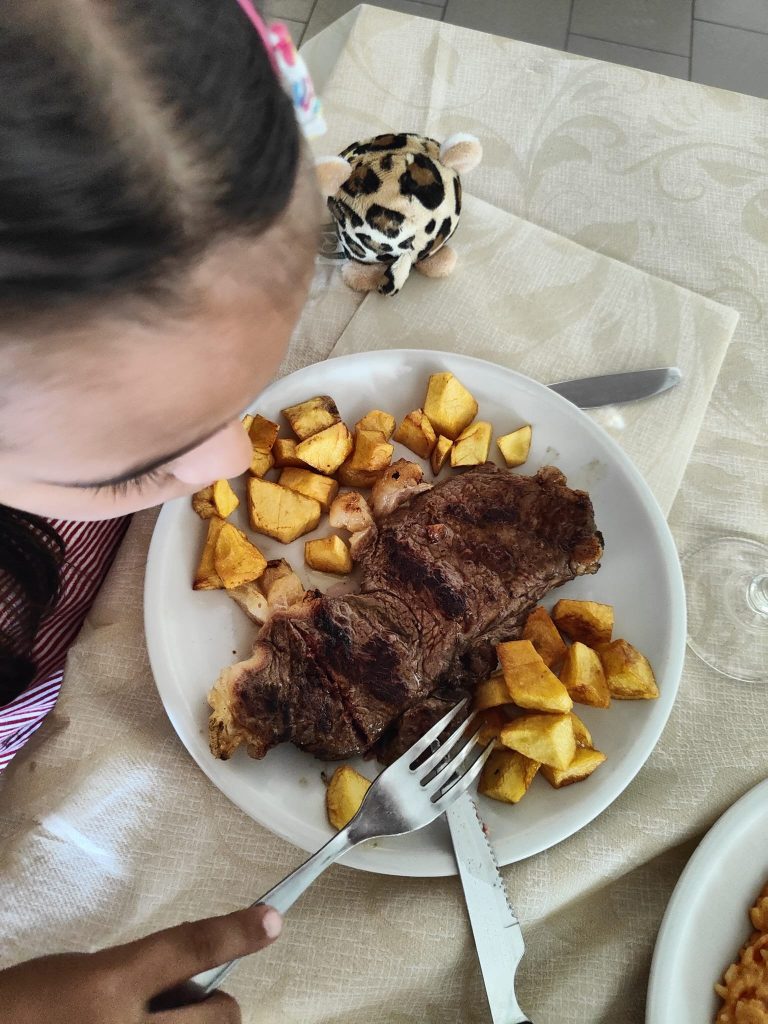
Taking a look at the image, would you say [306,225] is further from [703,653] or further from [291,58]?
[703,653]

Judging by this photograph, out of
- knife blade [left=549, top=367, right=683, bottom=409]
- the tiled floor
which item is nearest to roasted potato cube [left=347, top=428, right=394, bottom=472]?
knife blade [left=549, top=367, right=683, bottom=409]

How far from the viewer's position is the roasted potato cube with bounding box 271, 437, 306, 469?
83 cm

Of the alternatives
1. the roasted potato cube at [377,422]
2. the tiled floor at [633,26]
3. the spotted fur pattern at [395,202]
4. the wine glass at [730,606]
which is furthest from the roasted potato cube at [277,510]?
the tiled floor at [633,26]

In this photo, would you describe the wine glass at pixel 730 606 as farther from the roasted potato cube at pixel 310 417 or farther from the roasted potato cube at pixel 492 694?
the roasted potato cube at pixel 310 417

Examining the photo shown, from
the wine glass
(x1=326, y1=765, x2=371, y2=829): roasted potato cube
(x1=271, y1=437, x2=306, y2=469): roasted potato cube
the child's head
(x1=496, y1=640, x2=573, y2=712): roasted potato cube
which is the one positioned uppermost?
the child's head

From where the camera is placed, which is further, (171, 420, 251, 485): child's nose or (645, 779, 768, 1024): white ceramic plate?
(645, 779, 768, 1024): white ceramic plate

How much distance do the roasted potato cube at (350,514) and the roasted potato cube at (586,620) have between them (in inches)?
9.1

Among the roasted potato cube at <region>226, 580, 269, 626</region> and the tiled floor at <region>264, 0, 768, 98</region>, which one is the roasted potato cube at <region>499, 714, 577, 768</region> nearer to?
the roasted potato cube at <region>226, 580, 269, 626</region>

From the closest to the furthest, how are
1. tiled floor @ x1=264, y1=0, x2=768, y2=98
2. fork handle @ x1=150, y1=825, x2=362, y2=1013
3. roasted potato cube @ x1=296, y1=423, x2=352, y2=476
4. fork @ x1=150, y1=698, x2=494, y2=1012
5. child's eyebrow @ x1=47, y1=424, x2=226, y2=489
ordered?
child's eyebrow @ x1=47, y1=424, x2=226, y2=489
fork handle @ x1=150, y1=825, x2=362, y2=1013
fork @ x1=150, y1=698, x2=494, y2=1012
roasted potato cube @ x1=296, y1=423, x2=352, y2=476
tiled floor @ x1=264, y1=0, x2=768, y2=98

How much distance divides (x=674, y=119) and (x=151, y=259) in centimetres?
113

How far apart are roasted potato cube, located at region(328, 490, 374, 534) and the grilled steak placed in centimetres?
2

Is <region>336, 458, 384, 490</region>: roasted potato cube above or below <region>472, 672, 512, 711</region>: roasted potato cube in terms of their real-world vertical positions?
above

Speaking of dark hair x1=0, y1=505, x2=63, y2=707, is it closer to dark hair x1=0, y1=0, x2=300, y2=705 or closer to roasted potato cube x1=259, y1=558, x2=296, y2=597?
roasted potato cube x1=259, y1=558, x2=296, y2=597

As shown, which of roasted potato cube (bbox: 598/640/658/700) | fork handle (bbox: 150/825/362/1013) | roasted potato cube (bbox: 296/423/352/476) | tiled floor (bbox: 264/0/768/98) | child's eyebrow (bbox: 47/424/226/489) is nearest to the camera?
child's eyebrow (bbox: 47/424/226/489)
